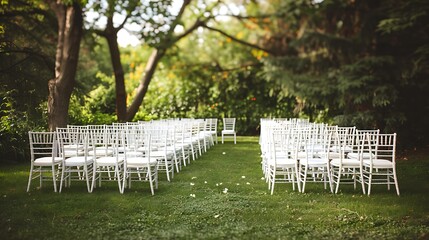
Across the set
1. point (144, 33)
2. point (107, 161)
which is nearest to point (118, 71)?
point (144, 33)

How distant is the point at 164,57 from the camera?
59.1 ft

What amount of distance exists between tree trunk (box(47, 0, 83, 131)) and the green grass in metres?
2.64

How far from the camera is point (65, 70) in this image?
10727mm

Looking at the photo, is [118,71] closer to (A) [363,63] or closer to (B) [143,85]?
(B) [143,85]

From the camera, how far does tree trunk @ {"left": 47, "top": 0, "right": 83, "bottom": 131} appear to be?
10586mm

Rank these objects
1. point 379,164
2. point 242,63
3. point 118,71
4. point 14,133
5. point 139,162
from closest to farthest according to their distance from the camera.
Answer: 1. point 379,164
2. point 139,162
3. point 14,133
4. point 118,71
5. point 242,63

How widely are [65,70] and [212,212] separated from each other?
21.9ft

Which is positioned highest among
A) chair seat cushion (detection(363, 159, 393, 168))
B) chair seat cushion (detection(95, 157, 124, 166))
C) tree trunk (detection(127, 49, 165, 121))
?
tree trunk (detection(127, 49, 165, 121))

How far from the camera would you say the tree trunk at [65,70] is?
1059 cm

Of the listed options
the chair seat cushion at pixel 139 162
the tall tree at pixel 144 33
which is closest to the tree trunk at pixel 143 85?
the tall tree at pixel 144 33

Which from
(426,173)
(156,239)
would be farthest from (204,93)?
(156,239)

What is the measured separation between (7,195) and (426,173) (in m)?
8.17

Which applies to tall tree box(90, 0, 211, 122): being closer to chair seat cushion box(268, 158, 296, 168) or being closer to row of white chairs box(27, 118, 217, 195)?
row of white chairs box(27, 118, 217, 195)

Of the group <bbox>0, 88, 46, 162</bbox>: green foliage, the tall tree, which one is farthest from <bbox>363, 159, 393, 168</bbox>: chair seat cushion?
the tall tree
